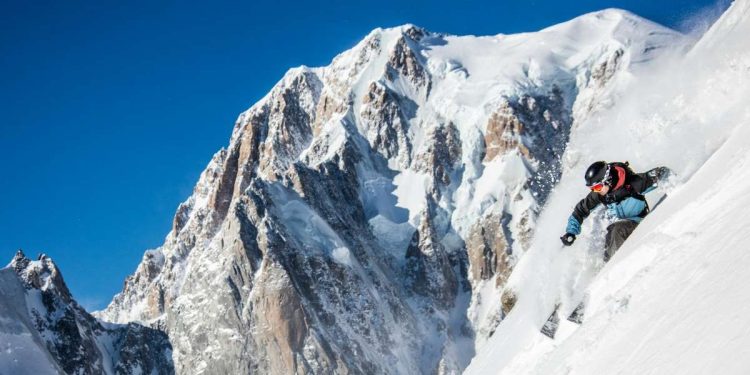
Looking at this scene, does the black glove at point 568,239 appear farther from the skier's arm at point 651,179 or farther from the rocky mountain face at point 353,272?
the rocky mountain face at point 353,272

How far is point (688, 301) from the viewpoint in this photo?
19.0 ft

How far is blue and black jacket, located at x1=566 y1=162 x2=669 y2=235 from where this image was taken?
11047mm

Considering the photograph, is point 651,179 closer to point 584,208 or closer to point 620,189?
point 620,189

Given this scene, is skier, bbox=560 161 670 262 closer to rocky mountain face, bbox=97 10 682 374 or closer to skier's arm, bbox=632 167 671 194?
Result: skier's arm, bbox=632 167 671 194

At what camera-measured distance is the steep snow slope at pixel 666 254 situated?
542cm

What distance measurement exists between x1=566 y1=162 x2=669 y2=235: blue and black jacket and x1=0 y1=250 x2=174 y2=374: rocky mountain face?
121m

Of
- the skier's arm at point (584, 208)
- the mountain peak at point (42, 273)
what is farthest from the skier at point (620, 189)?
the mountain peak at point (42, 273)

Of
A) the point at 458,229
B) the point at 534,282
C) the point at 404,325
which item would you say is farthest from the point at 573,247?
the point at 458,229

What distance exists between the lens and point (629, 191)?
36.9 feet

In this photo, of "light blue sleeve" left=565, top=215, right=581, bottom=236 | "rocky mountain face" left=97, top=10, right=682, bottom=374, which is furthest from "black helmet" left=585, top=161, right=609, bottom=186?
"rocky mountain face" left=97, top=10, right=682, bottom=374

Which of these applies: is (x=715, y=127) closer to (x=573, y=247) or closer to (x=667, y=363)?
(x=573, y=247)

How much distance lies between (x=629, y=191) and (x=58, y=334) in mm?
165821

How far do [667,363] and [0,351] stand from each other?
124 m

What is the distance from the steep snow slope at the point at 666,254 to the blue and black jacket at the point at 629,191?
43 centimetres
